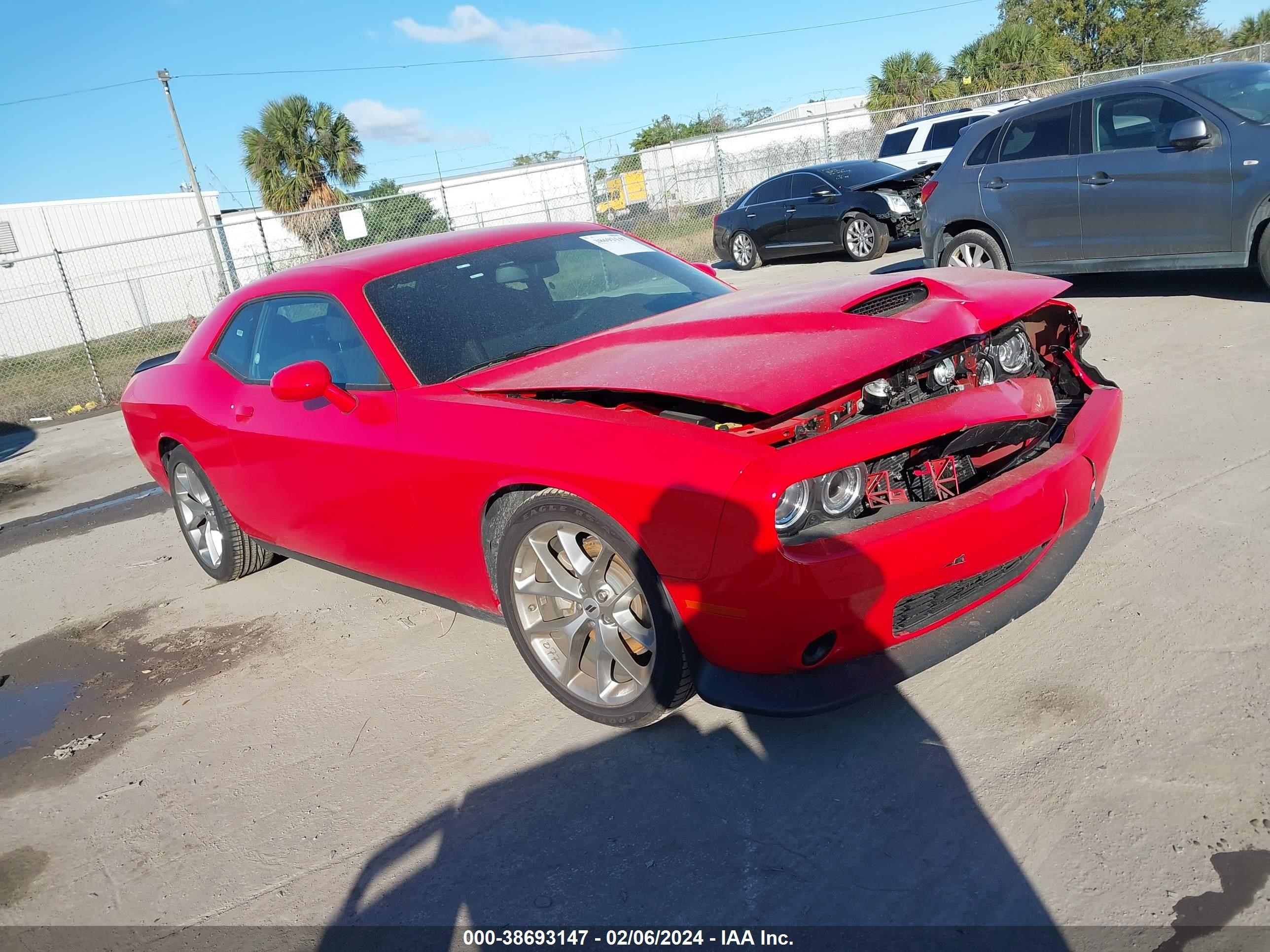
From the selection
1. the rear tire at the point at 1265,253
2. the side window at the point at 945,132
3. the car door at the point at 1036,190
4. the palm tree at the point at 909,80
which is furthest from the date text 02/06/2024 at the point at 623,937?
the palm tree at the point at 909,80

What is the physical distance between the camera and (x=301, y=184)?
90.4ft

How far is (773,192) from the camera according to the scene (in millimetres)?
14375

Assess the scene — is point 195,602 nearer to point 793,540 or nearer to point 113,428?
point 793,540

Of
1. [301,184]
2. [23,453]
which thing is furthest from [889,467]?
[301,184]

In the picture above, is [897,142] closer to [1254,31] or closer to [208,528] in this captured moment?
[208,528]

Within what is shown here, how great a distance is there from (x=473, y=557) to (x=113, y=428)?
9655 millimetres

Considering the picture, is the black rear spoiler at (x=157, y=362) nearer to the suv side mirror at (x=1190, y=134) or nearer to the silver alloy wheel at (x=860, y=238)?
the suv side mirror at (x=1190, y=134)

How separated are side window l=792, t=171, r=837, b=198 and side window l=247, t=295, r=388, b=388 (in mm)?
10514

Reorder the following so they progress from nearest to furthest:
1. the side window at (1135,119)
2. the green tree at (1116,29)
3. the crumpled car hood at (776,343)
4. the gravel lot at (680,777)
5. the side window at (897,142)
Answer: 1. the gravel lot at (680,777)
2. the crumpled car hood at (776,343)
3. the side window at (1135,119)
4. the side window at (897,142)
5. the green tree at (1116,29)

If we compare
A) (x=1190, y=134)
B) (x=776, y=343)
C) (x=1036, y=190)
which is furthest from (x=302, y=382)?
(x=1036, y=190)

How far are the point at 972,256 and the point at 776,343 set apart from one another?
20.8 feet

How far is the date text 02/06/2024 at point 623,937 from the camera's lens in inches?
83.7

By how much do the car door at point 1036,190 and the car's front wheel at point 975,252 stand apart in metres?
0.15

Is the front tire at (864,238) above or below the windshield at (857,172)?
below
